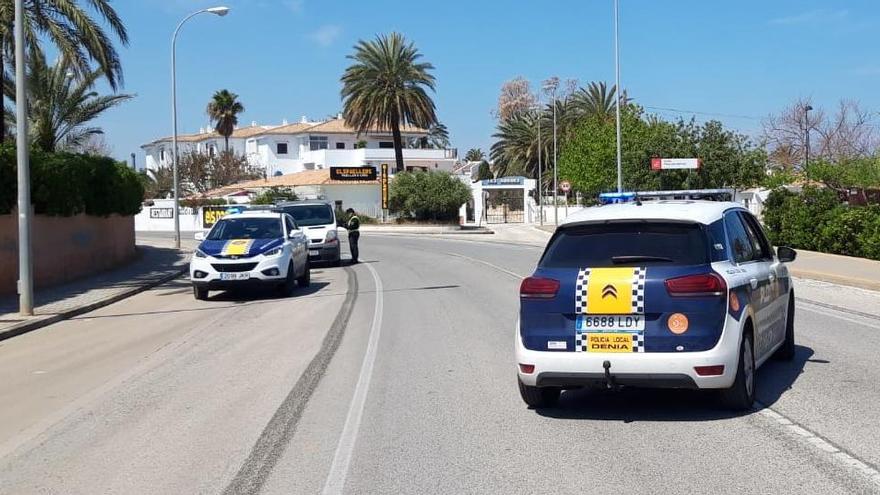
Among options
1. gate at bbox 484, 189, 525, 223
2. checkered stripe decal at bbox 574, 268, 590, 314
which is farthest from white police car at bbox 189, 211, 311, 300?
gate at bbox 484, 189, 525, 223

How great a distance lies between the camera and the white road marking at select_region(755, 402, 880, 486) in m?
6.00

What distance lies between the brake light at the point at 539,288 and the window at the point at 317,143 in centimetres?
8856

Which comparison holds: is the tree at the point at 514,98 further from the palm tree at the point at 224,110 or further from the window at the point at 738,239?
the window at the point at 738,239

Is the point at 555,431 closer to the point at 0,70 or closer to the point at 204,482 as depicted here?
the point at 204,482


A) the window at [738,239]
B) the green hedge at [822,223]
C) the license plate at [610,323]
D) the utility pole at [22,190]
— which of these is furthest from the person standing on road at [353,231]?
the license plate at [610,323]

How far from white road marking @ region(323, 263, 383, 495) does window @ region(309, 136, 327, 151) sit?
8298 cm

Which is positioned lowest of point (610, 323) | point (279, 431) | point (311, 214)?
point (279, 431)

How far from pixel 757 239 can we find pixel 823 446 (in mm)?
2984

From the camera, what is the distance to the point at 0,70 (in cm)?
2152

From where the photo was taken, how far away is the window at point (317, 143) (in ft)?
310

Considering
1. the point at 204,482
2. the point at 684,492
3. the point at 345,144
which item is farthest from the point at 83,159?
the point at 345,144

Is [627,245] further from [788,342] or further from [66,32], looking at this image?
[66,32]

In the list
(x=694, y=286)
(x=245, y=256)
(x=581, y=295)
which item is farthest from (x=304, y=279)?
(x=694, y=286)

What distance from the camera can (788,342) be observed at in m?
10.0
